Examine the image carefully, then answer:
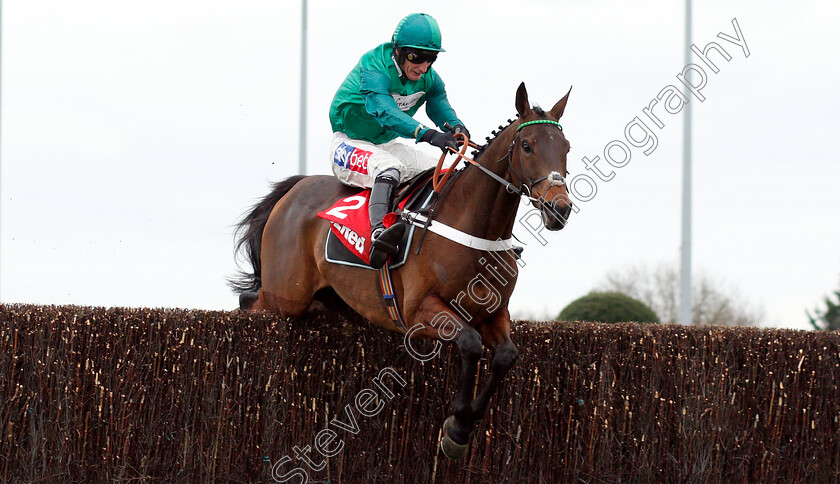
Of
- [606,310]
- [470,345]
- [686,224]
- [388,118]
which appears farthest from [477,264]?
[606,310]

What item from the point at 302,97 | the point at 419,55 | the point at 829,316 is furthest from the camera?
the point at 829,316

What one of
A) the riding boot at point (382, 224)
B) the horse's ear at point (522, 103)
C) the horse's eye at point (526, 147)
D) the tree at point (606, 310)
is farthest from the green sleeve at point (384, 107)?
the tree at point (606, 310)

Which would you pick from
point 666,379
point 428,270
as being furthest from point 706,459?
point 428,270

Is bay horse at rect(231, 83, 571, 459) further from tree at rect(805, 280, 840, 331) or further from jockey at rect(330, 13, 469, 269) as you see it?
tree at rect(805, 280, 840, 331)

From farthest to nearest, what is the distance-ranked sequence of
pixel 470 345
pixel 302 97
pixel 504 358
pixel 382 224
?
1. pixel 302 97
2. pixel 382 224
3. pixel 504 358
4. pixel 470 345

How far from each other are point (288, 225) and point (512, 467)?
2.32 meters

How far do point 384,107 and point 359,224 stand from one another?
0.75 meters

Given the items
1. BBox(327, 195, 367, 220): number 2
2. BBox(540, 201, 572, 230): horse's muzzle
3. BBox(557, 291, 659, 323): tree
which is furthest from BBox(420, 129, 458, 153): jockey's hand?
BBox(557, 291, 659, 323): tree

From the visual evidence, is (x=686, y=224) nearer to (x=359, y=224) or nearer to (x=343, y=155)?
(x=343, y=155)

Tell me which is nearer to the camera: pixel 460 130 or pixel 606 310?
pixel 460 130

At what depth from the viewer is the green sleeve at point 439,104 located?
6.18m

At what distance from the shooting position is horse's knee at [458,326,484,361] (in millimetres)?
4824

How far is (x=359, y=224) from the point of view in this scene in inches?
223

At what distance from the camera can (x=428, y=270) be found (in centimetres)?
516
